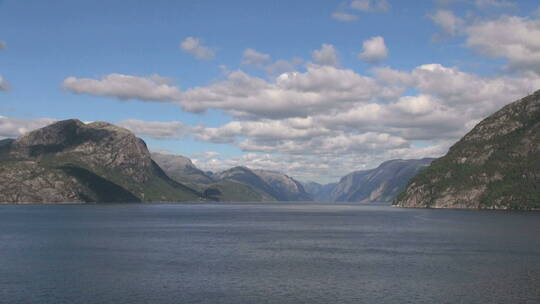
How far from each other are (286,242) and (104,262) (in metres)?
67.0

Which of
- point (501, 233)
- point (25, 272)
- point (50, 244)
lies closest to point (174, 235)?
point (50, 244)

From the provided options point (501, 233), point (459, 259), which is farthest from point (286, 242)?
point (501, 233)

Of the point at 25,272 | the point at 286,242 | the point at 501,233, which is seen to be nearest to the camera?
the point at 25,272

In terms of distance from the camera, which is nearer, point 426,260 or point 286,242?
point 426,260

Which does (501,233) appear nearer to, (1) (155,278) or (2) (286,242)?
(2) (286,242)

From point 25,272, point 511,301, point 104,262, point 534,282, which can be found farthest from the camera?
point 104,262

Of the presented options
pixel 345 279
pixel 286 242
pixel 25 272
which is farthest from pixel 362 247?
pixel 25 272

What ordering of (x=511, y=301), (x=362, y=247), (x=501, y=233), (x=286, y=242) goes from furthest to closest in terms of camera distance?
1. (x=501, y=233)
2. (x=286, y=242)
3. (x=362, y=247)
4. (x=511, y=301)

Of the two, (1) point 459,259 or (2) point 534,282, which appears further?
(1) point 459,259

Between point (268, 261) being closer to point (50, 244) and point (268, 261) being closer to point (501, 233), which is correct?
point (50, 244)

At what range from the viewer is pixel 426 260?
12656 cm

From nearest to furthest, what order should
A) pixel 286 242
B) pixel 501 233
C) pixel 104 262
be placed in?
pixel 104 262 → pixel 286 242 → pixel 501 233

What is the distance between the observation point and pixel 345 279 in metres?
101

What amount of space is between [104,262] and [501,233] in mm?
146539
